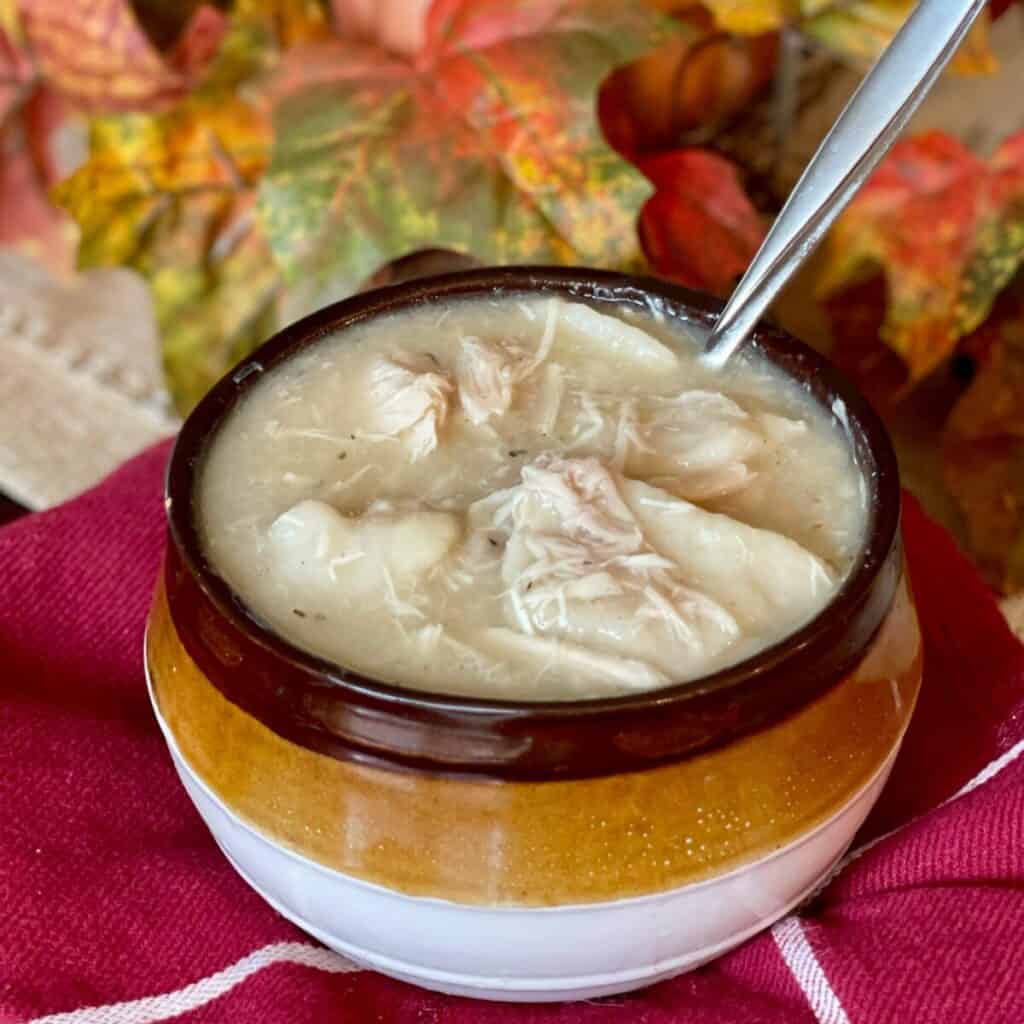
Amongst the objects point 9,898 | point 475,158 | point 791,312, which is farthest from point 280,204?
point 9,898

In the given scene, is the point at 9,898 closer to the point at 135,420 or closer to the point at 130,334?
the point at 135,420

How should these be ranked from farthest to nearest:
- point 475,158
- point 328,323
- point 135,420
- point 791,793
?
point 135,420
point 475,158
point 328,323
point 791,793

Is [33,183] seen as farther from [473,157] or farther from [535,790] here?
[535,790]

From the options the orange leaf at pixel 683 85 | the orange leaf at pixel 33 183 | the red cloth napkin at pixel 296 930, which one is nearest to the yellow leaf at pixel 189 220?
the orange leaf at pixel 33 183

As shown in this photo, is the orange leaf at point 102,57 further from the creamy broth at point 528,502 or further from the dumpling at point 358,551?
the dumpling at point 358,551

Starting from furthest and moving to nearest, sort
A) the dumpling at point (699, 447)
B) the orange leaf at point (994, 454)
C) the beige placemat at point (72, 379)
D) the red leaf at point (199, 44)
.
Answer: the red leaf at point (199, 44)
the beige placemat at point (72, 379)
the orange leaf at point (994, 454)
the dumpling at point (699, 447)

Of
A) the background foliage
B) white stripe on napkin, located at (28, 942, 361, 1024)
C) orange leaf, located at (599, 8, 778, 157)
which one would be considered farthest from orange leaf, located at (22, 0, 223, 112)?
white stripe on napkin, located at (28, 942, 361, 1024)
